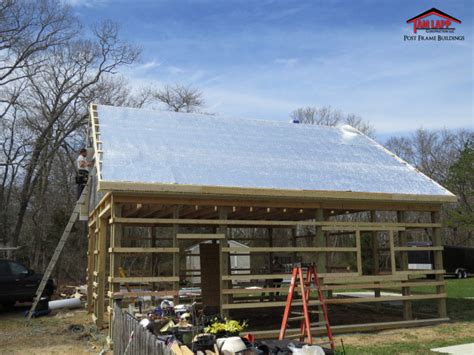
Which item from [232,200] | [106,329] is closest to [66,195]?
[106,329]

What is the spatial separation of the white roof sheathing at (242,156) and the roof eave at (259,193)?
0.15m

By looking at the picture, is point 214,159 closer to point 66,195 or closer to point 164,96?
point 66,195

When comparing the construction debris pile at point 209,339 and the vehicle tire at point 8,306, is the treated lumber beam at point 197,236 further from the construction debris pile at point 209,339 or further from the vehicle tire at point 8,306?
the vehicle tire at point 8,306

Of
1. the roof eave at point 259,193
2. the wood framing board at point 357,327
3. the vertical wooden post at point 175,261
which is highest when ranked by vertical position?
the roof eave at point 259,193

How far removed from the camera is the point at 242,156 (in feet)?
40.1

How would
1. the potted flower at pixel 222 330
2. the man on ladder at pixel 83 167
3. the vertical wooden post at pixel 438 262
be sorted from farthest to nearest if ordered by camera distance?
the man on ladder at pixel 83 167 < the vertical wooden post at pixel 438 262 < the potted flower at pixel 222 330

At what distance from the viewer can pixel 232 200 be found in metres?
10.7

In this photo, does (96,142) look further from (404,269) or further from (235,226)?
(404,269)

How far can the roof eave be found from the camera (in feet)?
30.9

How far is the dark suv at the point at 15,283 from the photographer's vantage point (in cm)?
1592

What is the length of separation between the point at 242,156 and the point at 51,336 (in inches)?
247

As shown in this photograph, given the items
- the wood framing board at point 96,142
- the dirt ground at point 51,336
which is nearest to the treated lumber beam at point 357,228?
the wood framing board at point 96,142

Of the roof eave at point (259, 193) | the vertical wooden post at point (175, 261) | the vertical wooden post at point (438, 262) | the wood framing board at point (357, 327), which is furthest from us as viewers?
the vertical wooden post at point (438, 262)

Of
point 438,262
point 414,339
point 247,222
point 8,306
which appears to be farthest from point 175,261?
point 8,306
